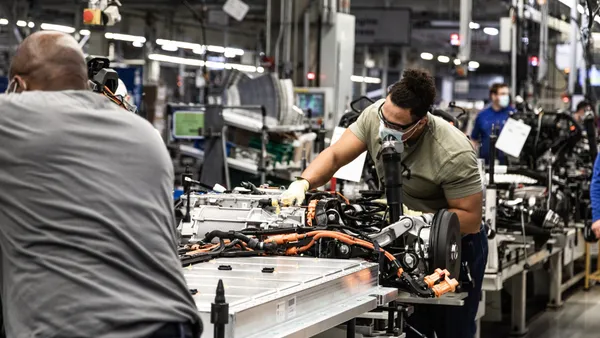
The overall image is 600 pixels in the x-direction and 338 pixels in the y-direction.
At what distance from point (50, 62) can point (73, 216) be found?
1.25ft

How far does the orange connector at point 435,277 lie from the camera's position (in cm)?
404

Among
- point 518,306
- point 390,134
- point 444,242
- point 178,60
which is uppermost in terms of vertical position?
point 178,60

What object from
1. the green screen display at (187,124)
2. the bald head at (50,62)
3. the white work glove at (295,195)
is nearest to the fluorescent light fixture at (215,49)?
the green screen display at (187,124)

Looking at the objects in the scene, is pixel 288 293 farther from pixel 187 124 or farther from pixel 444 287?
pixel 187 124

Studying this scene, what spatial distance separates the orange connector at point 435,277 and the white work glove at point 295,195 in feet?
2.72

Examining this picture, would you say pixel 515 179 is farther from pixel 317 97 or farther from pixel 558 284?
pixel 317 97

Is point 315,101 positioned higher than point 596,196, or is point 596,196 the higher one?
point 315,101

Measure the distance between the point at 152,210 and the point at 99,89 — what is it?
154cm

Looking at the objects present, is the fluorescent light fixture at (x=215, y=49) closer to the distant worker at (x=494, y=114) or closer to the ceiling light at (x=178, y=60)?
the ceiling light at (x=178, y=60)

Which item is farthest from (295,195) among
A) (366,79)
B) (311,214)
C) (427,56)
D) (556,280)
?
(427,56)

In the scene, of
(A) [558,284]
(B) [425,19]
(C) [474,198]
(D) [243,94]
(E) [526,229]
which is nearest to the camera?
(C) [474,198]

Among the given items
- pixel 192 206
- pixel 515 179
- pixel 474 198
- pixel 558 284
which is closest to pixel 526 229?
pixel 515 179

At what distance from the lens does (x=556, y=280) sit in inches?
375

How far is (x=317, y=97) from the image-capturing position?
13.4m
